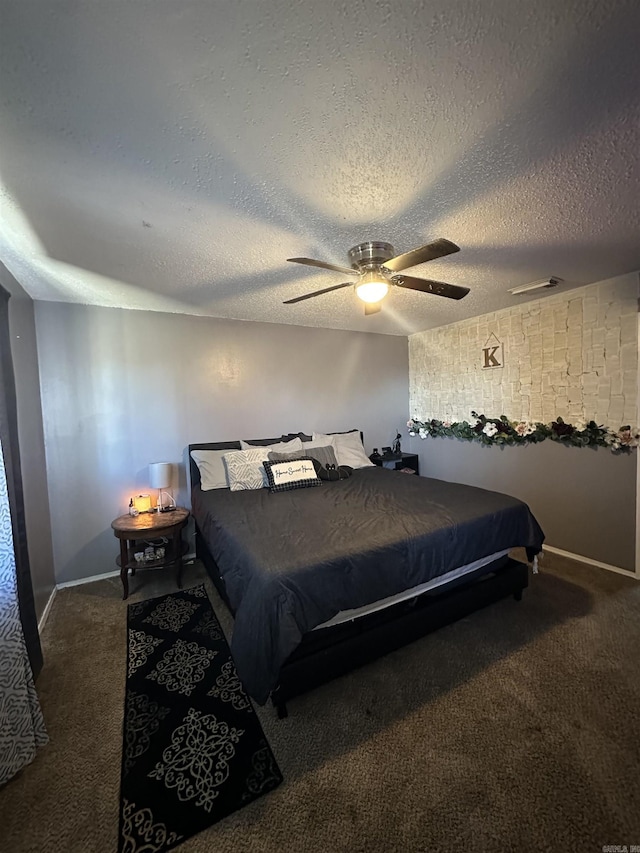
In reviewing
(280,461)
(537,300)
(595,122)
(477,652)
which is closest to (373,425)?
(280,461)

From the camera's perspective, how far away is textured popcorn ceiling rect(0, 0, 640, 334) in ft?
2.92

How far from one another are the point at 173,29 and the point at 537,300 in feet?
11.6

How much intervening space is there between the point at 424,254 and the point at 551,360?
237cm

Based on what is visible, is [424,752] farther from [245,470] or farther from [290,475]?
[245,470]

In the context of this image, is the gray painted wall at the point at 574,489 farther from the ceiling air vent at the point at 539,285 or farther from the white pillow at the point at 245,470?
the white pillow at the point at 245,470

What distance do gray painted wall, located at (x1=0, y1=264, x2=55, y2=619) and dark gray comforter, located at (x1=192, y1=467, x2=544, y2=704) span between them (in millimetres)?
1137

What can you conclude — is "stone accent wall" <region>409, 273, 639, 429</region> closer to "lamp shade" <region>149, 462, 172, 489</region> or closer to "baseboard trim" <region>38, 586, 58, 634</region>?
"lamp shade" <region>149, 462, 172, 489</region>

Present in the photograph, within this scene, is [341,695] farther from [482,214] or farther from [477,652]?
[482,214]

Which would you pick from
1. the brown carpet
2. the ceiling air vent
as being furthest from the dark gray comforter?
the ceiling air vent

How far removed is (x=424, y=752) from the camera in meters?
1.45

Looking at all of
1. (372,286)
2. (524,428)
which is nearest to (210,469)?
(372,286)

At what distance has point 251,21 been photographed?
870 millimetres

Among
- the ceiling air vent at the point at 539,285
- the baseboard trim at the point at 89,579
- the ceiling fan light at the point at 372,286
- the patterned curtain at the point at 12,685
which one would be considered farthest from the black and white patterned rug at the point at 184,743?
the ceiling air vent at the point at 539,285

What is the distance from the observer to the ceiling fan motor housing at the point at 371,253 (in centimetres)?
202
